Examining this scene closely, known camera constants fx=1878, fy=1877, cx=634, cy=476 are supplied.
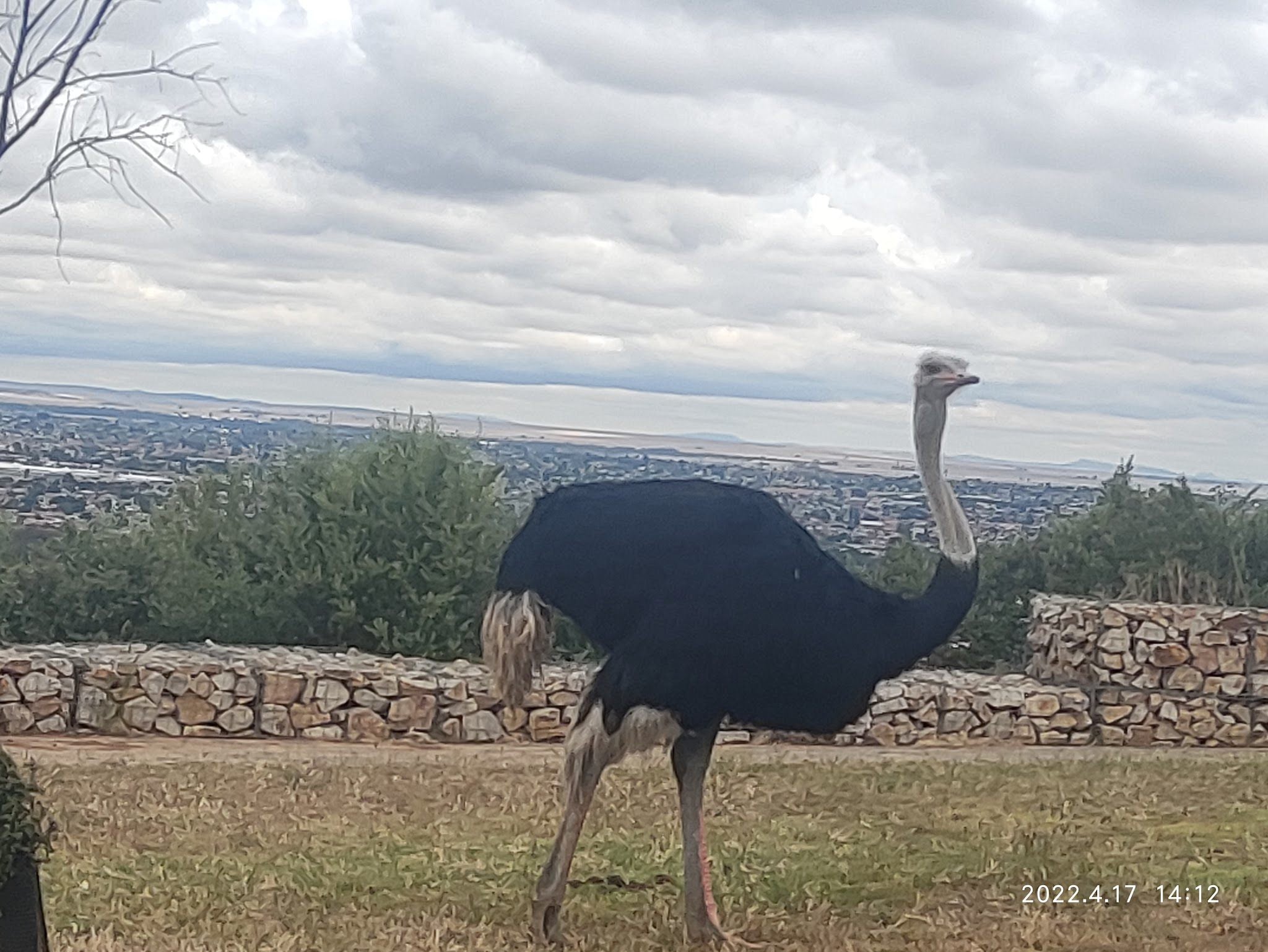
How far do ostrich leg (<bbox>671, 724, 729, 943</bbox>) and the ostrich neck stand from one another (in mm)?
1022

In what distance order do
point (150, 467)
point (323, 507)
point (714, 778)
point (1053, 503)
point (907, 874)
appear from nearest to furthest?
point (907, 874), point (714, 778), point (323, 507), point (1053, 503), point (150, 467)

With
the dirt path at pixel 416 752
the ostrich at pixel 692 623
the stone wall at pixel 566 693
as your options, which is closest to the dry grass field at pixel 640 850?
the dirt path at pixel 416 752

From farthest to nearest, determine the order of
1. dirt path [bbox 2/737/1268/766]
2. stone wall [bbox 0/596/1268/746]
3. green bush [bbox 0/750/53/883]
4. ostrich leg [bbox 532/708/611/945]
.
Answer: stone wall [bbox 0/596/1268/746] < dirt path [bbox 2/737/1268/766] < ostrich leg [bbox 532/708/611/945] < green bush [bbox 0/750/53/883]

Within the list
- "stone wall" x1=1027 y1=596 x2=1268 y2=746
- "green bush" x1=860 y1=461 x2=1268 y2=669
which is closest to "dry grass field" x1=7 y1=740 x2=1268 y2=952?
"stone wall" x1=1027 y1=596 x2=1268 y2=746

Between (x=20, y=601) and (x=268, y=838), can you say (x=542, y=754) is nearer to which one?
(x=268, y=838)

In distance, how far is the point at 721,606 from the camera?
19.4 feet

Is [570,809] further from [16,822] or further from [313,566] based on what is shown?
[313,566]

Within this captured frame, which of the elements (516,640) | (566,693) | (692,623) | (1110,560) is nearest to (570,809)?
(516,640)

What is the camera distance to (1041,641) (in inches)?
613

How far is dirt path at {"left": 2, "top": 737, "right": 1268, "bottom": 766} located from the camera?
11789mm

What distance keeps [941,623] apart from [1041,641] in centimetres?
981

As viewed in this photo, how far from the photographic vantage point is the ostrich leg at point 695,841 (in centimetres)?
631

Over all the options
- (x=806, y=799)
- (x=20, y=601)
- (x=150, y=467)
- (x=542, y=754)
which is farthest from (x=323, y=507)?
(x=150, y=467)

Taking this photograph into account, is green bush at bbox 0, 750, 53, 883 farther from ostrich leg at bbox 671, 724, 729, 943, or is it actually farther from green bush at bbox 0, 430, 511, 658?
green bush at bbox 0, 430, 511, 658
